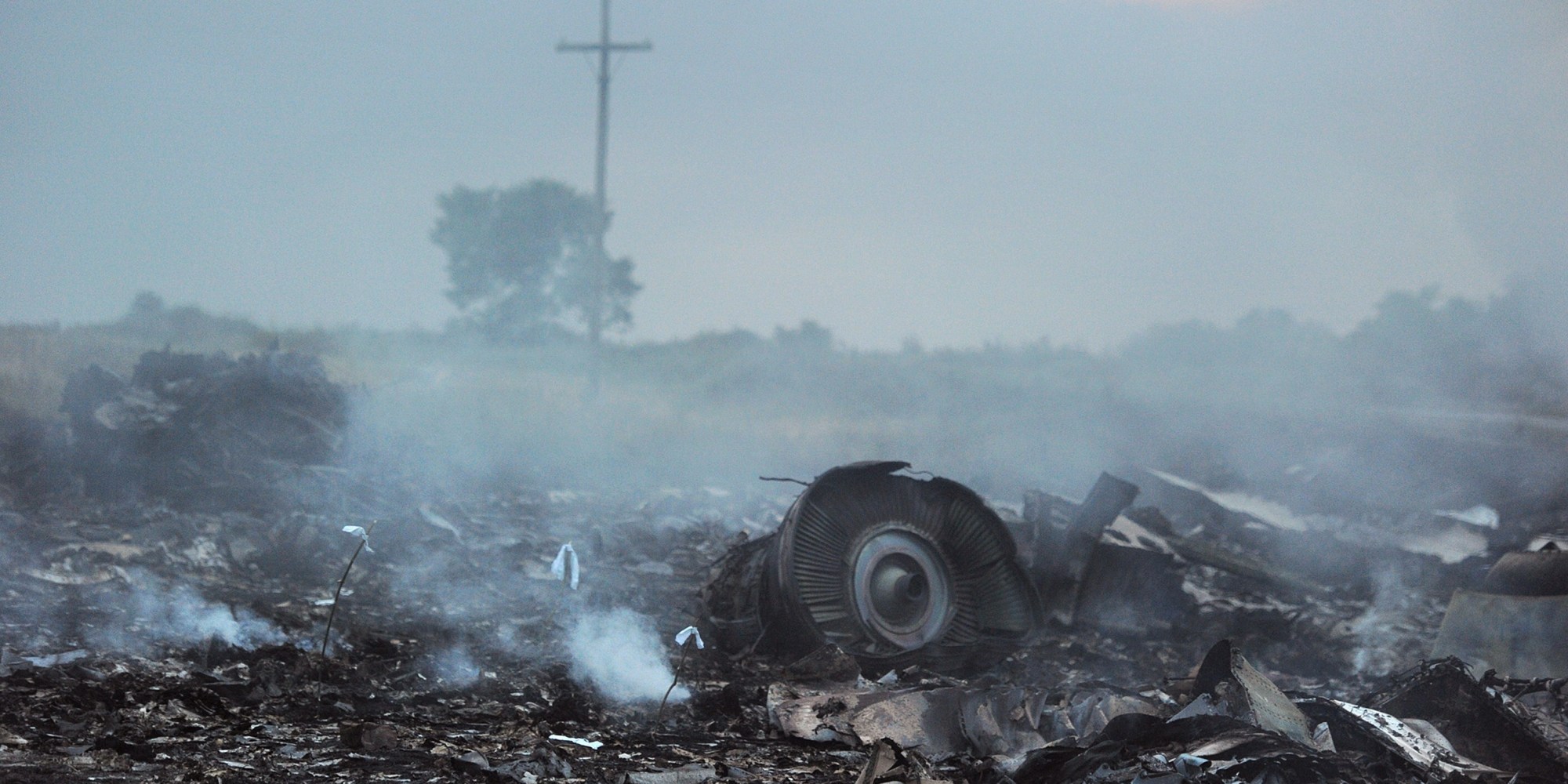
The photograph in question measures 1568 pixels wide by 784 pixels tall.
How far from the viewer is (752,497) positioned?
49.2 ft

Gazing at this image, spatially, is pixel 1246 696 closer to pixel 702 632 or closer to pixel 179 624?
pixel 702 632

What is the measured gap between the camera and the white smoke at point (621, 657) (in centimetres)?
630

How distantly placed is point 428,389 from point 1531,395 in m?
17.4

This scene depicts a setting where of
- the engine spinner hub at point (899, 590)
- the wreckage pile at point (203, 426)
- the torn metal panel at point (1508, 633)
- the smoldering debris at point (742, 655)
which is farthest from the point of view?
the wreckage pile at point (203, 426)

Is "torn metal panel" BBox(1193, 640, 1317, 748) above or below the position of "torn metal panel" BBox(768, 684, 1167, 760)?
above

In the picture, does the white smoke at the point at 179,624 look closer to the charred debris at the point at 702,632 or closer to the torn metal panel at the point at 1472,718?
the charred debris at the point at 702,632

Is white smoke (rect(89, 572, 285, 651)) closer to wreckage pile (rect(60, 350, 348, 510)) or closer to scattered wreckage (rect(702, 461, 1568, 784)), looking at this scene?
scattered wreckage (rect(702, 461, 1568, 784))

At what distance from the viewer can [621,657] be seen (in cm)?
680

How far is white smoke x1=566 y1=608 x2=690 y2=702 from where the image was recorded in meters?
6.30

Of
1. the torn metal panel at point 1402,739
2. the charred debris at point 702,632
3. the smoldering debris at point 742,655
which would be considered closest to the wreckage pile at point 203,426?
the charred debris at point 702,632

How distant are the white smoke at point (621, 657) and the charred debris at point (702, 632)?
4cm

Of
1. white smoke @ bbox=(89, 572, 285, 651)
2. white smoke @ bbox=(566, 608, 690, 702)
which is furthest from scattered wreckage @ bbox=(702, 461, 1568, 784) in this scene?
white smoke @ bbox=(89, 572, 285, 651)

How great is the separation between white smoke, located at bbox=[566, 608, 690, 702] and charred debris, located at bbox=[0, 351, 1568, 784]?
4 cm

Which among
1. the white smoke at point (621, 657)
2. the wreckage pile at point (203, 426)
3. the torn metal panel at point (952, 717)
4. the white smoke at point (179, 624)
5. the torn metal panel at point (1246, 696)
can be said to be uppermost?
the wreckage pile at point (203, 426)
